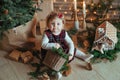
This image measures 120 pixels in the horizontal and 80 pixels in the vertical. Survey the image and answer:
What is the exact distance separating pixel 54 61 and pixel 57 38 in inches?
12.2

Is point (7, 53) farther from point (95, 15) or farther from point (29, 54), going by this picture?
point (95, 15)

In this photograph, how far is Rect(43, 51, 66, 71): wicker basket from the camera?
1.67 metres

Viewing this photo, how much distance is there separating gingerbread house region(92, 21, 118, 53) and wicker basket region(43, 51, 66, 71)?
48cm

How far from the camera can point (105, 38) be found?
1976mm

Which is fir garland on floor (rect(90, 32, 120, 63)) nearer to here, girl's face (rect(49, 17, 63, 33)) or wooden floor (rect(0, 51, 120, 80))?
wooden floor (rect(0, 51, 120, 80))

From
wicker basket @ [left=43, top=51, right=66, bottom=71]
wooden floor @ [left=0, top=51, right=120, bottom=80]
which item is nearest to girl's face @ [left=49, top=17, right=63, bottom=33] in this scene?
wicker basket @ [left=43, top=51, right=66, bottom=71]

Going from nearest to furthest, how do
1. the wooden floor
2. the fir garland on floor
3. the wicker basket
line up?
the wicker basket → the wooden floor → the fir garland on floor

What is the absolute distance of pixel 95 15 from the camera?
2447mm

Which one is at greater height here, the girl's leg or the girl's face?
the girl's face

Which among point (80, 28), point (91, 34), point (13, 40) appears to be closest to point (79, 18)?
point (80, 28)

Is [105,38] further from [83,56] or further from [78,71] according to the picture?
[78,71]

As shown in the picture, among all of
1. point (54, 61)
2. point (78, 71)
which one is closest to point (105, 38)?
point (78, 71)

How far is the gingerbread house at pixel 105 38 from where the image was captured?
1.97 metres

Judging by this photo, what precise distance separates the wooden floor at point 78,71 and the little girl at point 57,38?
9cm
